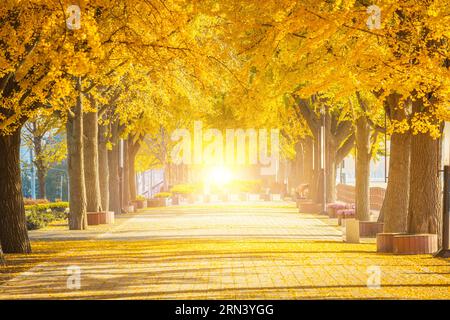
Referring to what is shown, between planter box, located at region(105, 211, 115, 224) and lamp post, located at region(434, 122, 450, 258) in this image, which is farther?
planter box, located at region(105, 211, 115, 224)

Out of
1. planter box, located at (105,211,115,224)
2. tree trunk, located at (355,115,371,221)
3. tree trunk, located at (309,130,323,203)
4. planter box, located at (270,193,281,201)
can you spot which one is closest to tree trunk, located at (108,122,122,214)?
planter box, located at (105,211,115,224)

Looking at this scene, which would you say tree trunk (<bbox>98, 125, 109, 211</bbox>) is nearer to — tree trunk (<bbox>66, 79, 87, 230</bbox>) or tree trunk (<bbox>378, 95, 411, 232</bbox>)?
tree trunk (<bbox>66, 79, 87, 230</bbox>)

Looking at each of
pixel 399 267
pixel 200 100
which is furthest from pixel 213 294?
pixel 200 100

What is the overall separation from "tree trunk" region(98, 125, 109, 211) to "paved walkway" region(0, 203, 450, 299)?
9481 mm

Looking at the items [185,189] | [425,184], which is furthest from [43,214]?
[185,189]

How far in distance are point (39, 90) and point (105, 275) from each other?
16.9ft

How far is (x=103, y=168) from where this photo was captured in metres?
44.3

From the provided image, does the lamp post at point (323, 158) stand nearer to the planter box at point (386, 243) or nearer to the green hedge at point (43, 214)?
the green hedge at point (43, 214)

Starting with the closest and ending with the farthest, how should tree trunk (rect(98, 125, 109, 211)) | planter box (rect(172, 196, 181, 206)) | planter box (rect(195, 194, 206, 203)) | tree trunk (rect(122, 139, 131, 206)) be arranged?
1. tree trunk (rect(98, 125, 109, 211))
2. tree trunk (rect(122, 139, 131, 206))
3. planter box (rect(172, 196, 181, 206))
4. planter box (rect(195, 194, 206, 203))

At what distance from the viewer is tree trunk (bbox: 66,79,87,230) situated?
35.1 metres

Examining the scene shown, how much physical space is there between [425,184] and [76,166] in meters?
14.7

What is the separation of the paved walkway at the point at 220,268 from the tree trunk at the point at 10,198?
3.82ft

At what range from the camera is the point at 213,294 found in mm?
15641

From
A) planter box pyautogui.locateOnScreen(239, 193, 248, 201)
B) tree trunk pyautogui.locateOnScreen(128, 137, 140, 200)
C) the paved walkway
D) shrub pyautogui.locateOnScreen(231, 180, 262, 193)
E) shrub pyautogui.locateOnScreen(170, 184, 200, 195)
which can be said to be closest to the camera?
the paved walkway
